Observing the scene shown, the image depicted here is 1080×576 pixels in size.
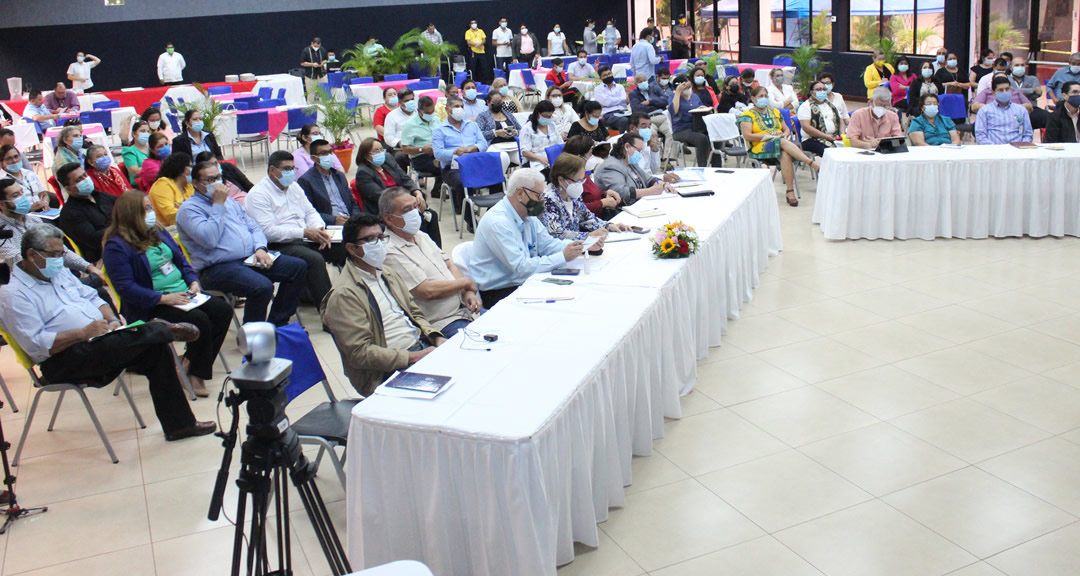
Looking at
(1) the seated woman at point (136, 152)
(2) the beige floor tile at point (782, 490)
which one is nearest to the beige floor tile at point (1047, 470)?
(2) the beige floor tile at point (782, 490)

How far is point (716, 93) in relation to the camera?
13.9 m

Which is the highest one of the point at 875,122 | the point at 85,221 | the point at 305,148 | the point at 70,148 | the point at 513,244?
the point at 70,148

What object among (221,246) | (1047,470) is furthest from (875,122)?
(221,246)

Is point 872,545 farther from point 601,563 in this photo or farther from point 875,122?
point 875,122

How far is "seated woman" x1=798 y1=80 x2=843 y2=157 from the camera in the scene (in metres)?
9.75

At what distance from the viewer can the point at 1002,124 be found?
888cm

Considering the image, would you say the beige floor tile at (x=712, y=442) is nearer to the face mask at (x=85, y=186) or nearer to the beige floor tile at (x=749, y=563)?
the beige floor tile at (x=749, y=563)

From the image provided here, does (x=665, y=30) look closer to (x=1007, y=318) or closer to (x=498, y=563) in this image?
(x=1007, y=318)

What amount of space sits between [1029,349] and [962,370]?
23.0 inches

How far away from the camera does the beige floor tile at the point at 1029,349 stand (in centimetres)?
513

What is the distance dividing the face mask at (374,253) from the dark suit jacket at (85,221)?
9.95ft

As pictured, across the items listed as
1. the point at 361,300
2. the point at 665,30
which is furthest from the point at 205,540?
the point at 665,30

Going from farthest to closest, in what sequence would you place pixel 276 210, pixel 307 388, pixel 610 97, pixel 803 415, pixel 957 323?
pixel 610 97 < pixel 276 210 < pixel 957 323 < pixel 803 415 < pixel 307 388

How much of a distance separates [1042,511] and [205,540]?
3.44 metres
